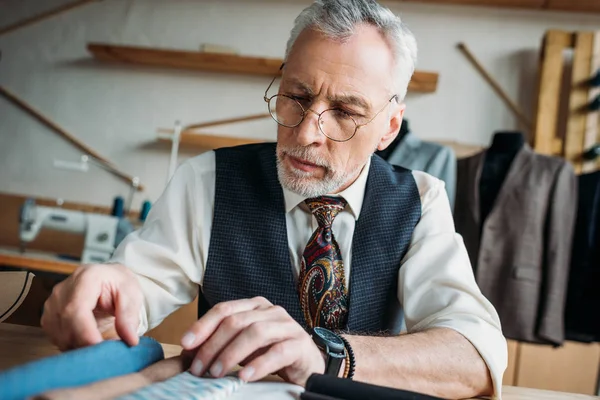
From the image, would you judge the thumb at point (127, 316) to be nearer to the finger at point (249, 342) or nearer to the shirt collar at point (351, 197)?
the finger at point (249, 342)

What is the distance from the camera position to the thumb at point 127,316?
75 cm

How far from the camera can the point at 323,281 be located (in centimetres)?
121

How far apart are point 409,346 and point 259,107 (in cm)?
268

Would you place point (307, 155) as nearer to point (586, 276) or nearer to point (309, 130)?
point (309, 130)

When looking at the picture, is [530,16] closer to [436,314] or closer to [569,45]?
[569,45]

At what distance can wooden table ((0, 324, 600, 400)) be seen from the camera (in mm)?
788

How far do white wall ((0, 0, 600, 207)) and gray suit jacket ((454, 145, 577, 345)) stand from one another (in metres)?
0.77

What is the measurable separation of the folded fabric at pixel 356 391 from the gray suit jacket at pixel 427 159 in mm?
1914

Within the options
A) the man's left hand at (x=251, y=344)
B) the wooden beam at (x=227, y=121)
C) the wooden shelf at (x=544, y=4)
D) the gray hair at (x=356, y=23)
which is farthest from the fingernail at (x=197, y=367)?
the wooden shelf at (x=544, y=4)

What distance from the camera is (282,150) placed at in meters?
1.21

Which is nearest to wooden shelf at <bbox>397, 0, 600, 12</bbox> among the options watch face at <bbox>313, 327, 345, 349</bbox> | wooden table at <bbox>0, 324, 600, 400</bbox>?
wooden table at <bbox>0, 324, 600, 400</bbox>

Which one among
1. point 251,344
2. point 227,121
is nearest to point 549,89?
point 227,121

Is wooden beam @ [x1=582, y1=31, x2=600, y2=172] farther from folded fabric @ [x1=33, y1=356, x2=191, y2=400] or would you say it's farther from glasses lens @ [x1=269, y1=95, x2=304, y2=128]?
folded fabric @ [x1=33, y1=356, x2=191, y2=400]

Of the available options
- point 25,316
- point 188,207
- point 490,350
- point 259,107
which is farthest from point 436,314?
point 259,107
